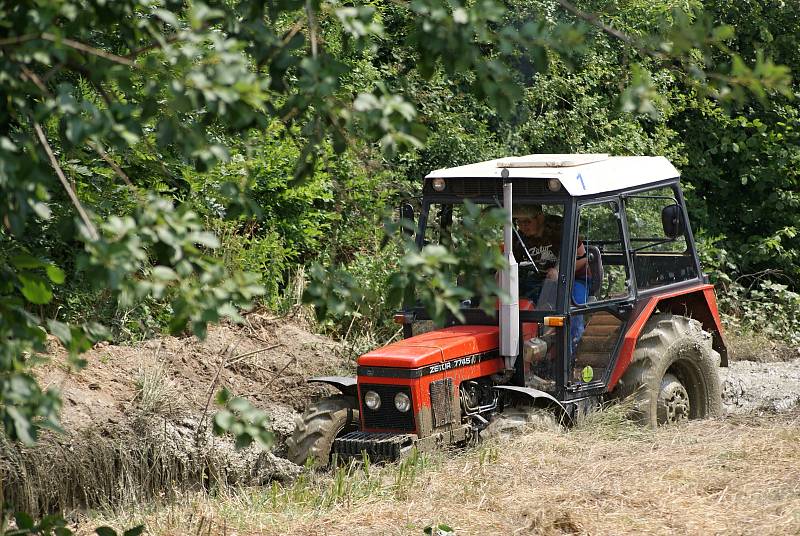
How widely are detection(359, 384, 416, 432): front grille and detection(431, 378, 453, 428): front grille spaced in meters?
0.17

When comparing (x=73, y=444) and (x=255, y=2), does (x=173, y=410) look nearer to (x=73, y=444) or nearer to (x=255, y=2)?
(x=73, y=444)

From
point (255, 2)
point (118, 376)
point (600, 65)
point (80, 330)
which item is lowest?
point (118, 376)

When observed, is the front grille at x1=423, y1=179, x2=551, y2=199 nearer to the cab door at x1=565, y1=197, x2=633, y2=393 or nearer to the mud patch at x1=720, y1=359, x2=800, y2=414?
the cab door at x1=565, y1=197, x2=633, y2=393

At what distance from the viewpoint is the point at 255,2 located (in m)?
3.88

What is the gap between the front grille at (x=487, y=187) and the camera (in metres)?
7.70

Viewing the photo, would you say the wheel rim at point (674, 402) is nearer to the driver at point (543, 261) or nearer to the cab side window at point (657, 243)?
the cab side window at point (657, 243)

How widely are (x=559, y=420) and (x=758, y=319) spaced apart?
21.7ft

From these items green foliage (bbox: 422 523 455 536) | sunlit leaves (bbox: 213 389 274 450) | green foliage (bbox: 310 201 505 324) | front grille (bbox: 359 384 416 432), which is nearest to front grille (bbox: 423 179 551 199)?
front grille (bbox: 359 384 416 432)

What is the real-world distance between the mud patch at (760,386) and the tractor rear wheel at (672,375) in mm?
824

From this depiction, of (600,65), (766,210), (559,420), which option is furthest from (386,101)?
(766,210)

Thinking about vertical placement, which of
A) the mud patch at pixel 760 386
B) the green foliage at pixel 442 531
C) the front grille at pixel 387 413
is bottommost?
the mud patch at pixel 760 386

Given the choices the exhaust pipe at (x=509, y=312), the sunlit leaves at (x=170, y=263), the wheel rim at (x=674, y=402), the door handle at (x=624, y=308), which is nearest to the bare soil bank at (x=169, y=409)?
the wheel rim at (x=674, y=402)

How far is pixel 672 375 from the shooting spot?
8812mm

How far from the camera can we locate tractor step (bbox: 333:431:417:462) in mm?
7234
